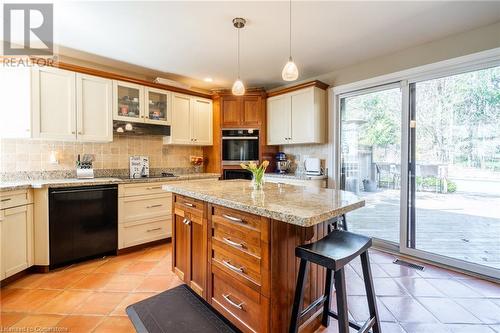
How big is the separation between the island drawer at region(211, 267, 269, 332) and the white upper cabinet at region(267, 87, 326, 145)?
8.50 feet

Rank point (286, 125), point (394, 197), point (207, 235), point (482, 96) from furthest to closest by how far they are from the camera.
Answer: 1. point (286, 125)
2. point (394, 197)
3. point (482, 96)
4. point (207, 235)

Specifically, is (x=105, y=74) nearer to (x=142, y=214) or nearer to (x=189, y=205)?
(x=142, y=214)

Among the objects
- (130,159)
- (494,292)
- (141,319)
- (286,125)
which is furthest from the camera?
(286,125)

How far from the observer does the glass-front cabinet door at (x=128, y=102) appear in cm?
330

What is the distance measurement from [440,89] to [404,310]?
2.40 metres

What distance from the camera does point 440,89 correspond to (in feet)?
9.30

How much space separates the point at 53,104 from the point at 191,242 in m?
2.32

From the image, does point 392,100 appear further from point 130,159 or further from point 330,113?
point 130,159

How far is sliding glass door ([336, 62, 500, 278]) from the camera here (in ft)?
8.41

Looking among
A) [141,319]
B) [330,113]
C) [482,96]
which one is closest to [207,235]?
[141,319]

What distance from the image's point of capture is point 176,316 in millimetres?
1421

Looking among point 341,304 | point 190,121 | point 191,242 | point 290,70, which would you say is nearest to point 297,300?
point 341,304

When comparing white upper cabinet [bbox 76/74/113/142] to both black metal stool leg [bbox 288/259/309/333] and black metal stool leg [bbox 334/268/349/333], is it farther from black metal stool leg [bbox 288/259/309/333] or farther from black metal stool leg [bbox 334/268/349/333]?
black metal stool leg [bbox 334/268/349/333]

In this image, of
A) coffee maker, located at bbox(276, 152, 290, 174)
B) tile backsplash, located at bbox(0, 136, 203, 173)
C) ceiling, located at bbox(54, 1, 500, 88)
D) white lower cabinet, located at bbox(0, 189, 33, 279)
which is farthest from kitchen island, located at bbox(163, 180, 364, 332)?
Answer: coffee maker, located at bbox(276, 152, 290, 174)
